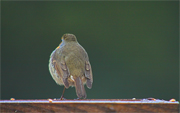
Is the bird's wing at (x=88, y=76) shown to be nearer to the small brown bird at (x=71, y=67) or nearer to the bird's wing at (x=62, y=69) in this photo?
the small brown bird at (x=71, y=67)

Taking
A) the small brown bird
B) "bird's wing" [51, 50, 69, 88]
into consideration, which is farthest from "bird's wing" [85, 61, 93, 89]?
"bird's wing" [51, 50, 69, 88]

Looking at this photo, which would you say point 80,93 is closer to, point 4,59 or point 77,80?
point 77,80

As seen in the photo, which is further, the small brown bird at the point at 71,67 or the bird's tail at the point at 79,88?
the small brown bird at the point at 71,67

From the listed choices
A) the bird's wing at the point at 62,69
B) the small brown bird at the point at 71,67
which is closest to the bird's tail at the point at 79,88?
the small brown bird at the point at 71,67

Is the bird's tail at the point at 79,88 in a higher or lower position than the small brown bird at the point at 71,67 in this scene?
lower

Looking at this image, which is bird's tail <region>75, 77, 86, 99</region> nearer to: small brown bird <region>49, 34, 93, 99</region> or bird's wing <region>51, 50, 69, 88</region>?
small brown bird <region>49, 34, 93, 99</region>

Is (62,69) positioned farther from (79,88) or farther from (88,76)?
(79,88)

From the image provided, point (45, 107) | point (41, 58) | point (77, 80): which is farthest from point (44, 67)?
point (45, 107)
